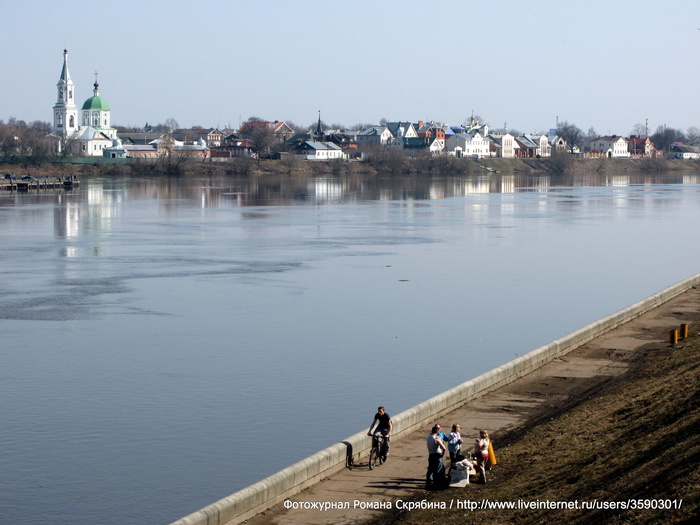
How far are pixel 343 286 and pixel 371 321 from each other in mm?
5273

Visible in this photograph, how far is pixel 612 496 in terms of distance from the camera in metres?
9.52

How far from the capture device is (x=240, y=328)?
2181cm

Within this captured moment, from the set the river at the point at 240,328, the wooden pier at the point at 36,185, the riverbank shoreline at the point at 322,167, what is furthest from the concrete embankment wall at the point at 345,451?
the riverbank shoreline at the point at 322,167

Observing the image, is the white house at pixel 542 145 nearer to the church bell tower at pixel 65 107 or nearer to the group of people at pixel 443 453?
the church bell tower at pixel 65 107

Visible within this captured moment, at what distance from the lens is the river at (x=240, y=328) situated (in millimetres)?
13133

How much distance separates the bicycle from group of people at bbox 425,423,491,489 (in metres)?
0.73

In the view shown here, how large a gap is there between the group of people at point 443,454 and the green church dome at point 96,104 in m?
142

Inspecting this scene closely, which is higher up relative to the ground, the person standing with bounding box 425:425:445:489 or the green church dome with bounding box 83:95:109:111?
the green church dome with bounding box 83:95:109:111

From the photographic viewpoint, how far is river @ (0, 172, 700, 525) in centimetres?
1313

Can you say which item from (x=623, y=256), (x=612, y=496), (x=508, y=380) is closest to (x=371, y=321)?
(x=508, y=380)

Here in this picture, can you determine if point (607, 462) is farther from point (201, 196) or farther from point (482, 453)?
point (201, 196)

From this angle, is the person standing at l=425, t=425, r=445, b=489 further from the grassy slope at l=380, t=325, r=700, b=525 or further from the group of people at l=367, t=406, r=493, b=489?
the grassy slope at l=380, t=325, r=700, b=525

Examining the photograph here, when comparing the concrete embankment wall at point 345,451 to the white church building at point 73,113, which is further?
the white church building at point 73,113

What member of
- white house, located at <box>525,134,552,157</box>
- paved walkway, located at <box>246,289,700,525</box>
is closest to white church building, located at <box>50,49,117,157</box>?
white house, located at <box>525,134,552,157</box>
